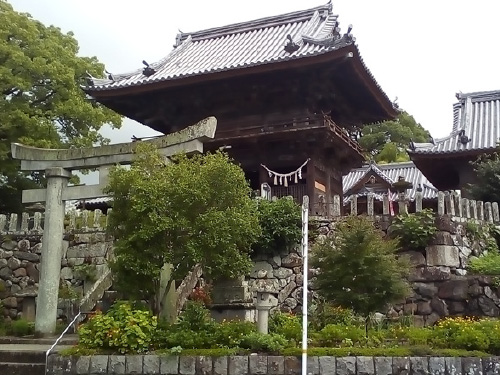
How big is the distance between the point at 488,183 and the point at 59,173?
13.7 m

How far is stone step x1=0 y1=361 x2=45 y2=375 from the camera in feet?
36.8

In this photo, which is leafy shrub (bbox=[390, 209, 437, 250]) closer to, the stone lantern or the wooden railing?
the wooden railing

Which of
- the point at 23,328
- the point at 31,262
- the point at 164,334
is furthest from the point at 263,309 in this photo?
the point at 31,262

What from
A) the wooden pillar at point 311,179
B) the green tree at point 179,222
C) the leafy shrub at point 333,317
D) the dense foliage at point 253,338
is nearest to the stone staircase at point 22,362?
the dense foliage at point 253,338

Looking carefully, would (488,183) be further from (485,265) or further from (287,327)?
(287,327)

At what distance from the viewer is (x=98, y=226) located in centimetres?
1892

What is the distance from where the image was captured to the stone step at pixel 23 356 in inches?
452

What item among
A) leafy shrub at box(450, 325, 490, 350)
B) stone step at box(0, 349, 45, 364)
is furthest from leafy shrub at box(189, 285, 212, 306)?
leafy shrub at box(450, 325, 490, 350)

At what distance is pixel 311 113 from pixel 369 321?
957 cm

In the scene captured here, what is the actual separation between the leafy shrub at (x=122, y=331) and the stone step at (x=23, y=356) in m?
1.03

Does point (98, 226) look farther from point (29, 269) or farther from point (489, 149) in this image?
point (489, 149)

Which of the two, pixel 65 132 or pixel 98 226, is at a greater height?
pixel 65 132

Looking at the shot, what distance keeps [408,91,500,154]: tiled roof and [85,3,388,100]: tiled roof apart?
4.85m

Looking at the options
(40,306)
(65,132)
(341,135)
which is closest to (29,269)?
(40,306)
